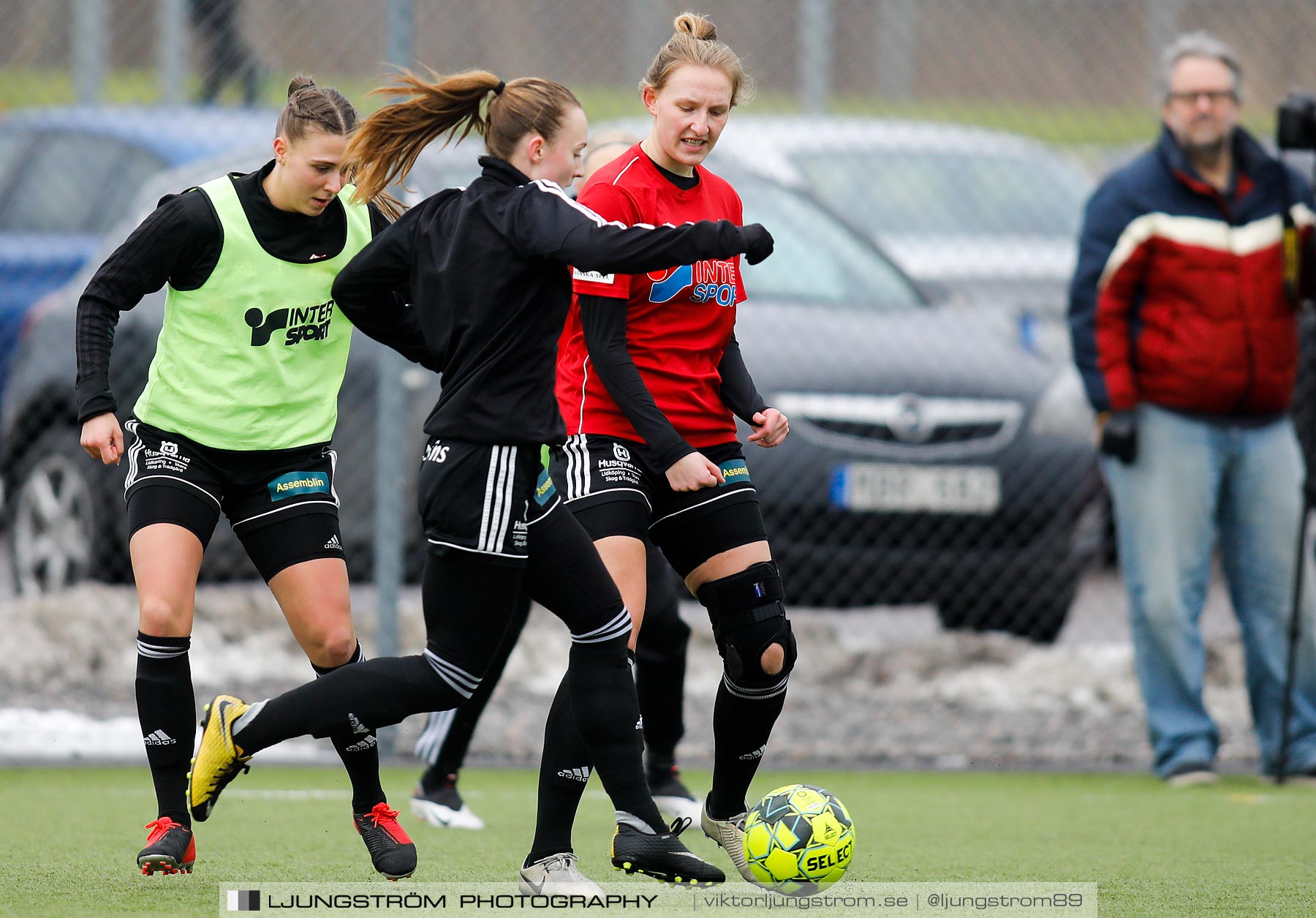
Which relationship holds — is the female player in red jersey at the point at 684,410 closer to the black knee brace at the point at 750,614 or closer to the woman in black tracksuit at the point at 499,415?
the black knee brace at the point at 750,614

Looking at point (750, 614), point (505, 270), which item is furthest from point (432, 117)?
point (750, 614)

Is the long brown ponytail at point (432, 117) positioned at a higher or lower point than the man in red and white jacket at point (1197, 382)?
higher

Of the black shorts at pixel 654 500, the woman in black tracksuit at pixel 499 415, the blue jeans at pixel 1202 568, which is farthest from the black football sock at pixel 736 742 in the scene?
the blue jeans at pixel 1202 568

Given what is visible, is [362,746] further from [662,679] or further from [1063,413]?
[1063,413]

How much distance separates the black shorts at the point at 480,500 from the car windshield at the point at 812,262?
3818 mm

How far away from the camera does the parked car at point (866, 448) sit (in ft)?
24.3

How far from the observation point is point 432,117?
14.9ft

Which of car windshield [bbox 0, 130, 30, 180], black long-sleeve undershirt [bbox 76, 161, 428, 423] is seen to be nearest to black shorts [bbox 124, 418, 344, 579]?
black long-sleeve undershirt [bbox 76, 161, 428, 423]

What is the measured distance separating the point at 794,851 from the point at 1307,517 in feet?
10.2

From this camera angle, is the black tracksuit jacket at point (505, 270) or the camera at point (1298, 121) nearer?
the black tracksuit jacket at point (505, 270)

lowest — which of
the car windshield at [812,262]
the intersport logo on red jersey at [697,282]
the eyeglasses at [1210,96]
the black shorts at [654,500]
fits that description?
the black shorts at [654,500]

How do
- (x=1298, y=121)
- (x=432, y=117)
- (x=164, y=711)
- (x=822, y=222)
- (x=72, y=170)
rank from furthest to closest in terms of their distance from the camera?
(x=72, y=170) → (x=822, y=222) → (x=1298, y=121) → (x=164, y=711) → (x=432, y=117)

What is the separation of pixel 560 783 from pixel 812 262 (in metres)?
4.16

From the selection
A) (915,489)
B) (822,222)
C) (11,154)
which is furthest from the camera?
(11,154)
